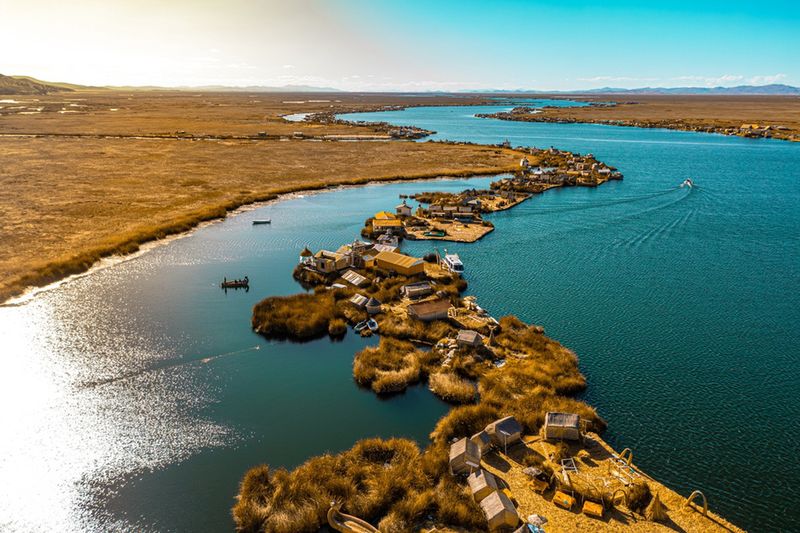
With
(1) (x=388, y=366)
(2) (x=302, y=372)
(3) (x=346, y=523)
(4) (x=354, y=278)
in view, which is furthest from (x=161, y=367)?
(4) (x=354, y=278)

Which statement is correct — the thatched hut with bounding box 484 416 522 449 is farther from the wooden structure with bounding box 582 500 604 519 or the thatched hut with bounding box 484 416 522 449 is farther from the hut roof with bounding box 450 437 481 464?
the wooden structure with bounding box 582 500 604 519

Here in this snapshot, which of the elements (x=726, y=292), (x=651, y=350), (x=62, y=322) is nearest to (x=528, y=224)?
(x=726, y=292)

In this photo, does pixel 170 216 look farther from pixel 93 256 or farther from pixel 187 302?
pixel 187 302

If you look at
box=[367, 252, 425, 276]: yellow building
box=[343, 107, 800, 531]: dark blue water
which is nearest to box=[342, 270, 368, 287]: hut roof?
box=[367, 252, 425, 276]: yellow building

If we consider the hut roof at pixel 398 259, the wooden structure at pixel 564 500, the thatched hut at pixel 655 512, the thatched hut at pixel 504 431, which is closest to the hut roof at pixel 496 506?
the wooden structure at pixel 564 500

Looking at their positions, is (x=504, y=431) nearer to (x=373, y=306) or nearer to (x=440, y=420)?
(x=440, y=420)

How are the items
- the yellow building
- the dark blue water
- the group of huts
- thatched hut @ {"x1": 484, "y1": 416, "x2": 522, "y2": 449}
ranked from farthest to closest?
the yellow building, the dark blue water, thatched hut @ {"x1": 484, "y1": 416, "x2": 522, "y2": 449}, the group of huts
